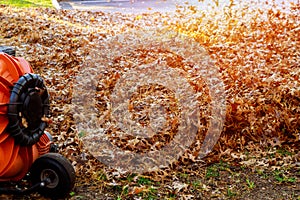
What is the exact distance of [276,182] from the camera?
3406mm

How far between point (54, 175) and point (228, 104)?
2306mm

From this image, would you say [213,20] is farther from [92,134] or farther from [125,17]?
[92,134]

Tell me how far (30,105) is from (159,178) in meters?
1.31

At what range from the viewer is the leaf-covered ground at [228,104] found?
3.36 meters

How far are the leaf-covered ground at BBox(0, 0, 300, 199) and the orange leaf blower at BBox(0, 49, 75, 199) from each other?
0.24 meters

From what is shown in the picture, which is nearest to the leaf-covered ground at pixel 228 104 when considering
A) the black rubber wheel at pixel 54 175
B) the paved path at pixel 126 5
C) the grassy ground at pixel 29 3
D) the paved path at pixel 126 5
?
the black rubber wheel at pixel 54 175

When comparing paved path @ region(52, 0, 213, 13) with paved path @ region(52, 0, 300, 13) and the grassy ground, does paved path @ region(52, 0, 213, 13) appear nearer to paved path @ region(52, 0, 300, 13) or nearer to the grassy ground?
paved path @ region(52, 0, 300, 13)

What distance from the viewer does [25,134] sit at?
292cm

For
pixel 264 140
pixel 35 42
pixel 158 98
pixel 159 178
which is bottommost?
pixel 159 178

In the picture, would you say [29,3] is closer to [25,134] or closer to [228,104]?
[228,104]

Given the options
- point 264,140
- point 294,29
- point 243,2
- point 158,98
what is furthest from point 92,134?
point 243,2

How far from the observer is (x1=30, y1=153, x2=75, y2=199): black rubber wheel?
2.97 meters

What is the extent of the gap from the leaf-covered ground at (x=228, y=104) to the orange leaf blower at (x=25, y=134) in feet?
0.79

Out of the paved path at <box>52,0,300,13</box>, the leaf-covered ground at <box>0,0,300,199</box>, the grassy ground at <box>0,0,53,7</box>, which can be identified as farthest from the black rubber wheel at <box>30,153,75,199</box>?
the grassy ground at <box>0,0,53,7</box>
